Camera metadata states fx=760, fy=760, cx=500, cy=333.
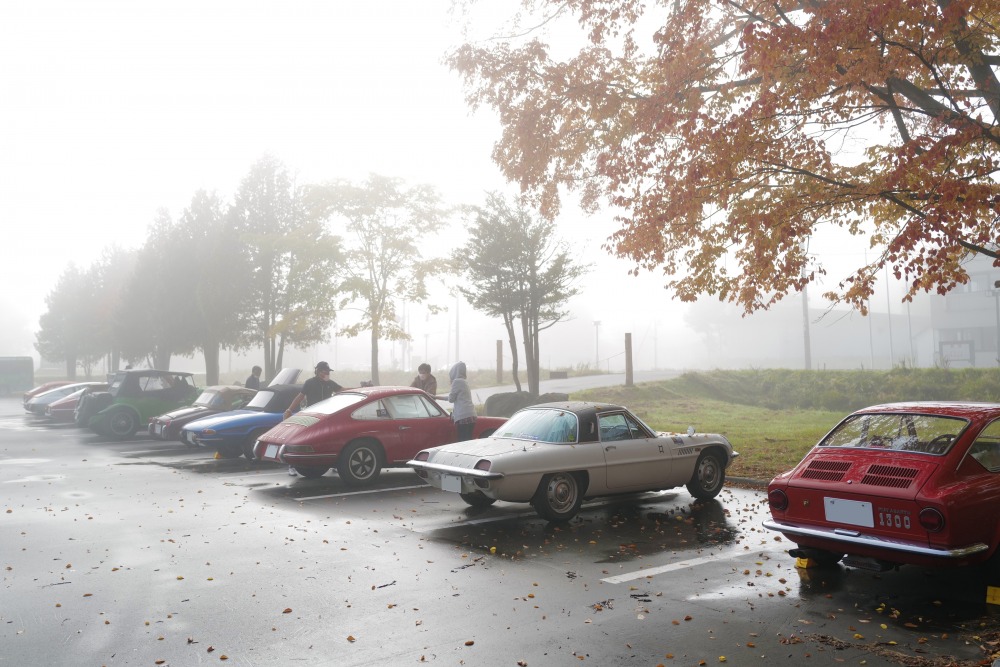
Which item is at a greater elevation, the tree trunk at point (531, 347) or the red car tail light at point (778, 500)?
the tree trunk at point (531, 347)

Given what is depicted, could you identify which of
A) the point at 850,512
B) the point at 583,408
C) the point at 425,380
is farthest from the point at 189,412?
the point at 850,512

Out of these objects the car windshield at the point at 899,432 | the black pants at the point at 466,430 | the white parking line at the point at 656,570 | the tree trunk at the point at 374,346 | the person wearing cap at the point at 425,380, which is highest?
the tree trunk at the point at 374,346

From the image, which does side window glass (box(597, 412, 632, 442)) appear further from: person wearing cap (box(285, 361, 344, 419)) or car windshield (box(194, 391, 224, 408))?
car windshield (box(194, 391, 224, 408))

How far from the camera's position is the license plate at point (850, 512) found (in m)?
5.84

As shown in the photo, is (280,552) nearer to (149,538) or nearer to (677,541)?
(149,538)

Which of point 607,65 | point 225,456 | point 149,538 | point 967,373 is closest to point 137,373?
point 225,456

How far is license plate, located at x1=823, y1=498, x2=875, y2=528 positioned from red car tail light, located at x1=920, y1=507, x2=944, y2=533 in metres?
0.38

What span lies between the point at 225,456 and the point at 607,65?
1026cm

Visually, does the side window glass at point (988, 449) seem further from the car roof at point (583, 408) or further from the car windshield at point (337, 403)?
the car windshield at point (337, 403)

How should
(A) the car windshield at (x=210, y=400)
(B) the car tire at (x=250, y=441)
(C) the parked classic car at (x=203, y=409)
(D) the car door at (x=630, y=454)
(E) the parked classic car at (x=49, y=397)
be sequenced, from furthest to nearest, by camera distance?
(E) the parked classic car at (x=49, y=397), (A) the car windshield at (x=210, y=400), (C) the parked classic car at (x=203, y=409), (B) the car tire at (x=250, y=441), (D) the car door at (x=630, y=454)

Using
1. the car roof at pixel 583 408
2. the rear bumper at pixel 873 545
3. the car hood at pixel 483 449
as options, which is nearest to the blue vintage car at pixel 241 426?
the car hood at pixel 483 449

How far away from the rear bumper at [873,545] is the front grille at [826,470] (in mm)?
430

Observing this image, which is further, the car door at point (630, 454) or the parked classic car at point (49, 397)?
the parked classic car at point (49, 397)

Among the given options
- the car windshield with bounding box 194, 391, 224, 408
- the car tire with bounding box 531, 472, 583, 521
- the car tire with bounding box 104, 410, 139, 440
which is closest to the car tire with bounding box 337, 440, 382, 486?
the car tire with bounding box 531, 472, 583, 521
